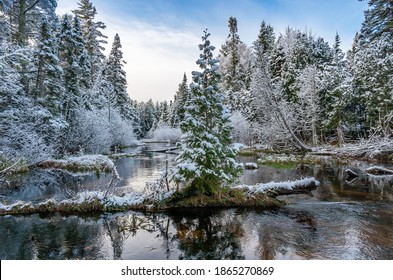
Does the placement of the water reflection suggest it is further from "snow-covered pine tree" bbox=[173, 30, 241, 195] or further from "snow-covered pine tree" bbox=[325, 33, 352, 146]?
"snow-covered pine tree" bbox=[325, 33, 352, 146]

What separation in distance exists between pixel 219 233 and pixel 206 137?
3635 millimetres

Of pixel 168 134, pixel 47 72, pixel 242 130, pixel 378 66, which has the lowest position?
pixel 168 134

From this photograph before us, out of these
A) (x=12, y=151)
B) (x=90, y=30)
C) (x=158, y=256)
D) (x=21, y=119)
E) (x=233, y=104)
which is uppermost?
(x=90, y=30)

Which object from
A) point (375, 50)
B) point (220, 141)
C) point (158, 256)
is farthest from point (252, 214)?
point (375, 50)

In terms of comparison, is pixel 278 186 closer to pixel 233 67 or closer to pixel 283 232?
pixel 283 232

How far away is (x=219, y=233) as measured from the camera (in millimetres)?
6992

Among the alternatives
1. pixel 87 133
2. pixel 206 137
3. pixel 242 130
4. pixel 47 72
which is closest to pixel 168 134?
pixel 242 130

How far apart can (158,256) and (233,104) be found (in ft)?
121

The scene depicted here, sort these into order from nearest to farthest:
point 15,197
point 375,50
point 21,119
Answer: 1. point 15,197
2. point 21,119
3. point 375,50

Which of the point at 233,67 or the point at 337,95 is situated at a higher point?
the point at 233,67

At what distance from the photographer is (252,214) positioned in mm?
8664

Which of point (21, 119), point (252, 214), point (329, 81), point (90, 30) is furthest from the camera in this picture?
point (90, 30)

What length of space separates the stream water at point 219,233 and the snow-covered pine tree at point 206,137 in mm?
1231

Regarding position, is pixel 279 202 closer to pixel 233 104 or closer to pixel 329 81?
pixel 329 81
